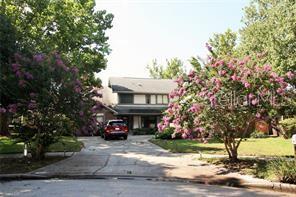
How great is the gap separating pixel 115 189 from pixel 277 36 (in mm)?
25685

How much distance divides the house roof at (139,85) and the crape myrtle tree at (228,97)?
3451 centimetres

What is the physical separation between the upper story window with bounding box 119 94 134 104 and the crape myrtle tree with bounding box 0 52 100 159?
32482 mm

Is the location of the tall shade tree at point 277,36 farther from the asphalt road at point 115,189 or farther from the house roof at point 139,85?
the asphalt road at point 115,189

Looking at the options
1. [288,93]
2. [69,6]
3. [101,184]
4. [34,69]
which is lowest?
[101,184]

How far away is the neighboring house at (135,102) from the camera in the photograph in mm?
47219

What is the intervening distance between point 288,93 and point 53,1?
2244 cm

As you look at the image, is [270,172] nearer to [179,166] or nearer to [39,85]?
[179,166]

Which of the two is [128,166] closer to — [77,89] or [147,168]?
[147,168]

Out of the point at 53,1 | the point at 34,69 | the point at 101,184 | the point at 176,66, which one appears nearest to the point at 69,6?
the point at 53,1

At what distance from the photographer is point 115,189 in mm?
9992

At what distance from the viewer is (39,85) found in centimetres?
1496

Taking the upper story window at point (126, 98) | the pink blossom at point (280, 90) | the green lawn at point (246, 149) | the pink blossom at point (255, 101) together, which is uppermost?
the upper story window at point (126, 98)

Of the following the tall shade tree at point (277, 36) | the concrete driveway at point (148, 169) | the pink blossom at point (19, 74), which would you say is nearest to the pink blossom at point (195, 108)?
the concrete driveway at point (148, 169)

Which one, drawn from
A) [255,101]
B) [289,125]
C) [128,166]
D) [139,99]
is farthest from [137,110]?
[255,101]
